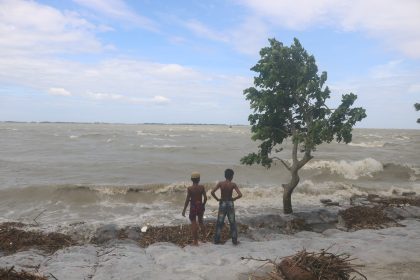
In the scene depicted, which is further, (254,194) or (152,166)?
(152,166)

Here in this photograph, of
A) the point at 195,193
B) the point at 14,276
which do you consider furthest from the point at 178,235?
the point at 14,276

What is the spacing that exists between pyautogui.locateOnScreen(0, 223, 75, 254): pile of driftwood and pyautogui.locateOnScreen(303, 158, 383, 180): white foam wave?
21.8m

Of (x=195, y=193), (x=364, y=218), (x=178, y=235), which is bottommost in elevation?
(x=178, y=235)

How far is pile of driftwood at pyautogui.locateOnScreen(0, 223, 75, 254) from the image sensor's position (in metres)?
10.4

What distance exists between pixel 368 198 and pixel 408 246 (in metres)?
9.63

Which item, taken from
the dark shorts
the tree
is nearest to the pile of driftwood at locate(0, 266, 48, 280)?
the dark shorts

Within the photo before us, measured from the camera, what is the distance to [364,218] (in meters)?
13.7

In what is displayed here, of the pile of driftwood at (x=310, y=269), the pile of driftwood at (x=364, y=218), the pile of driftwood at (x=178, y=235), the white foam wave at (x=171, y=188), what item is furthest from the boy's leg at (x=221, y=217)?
the white foam wave at (x=171, y=188)

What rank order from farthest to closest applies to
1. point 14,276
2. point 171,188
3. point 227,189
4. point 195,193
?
1. point 171,188
2. point 195,193
3. point 227,189
4. point 14,276

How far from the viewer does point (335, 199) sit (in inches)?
757

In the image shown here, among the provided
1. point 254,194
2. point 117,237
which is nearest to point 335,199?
point 254,194

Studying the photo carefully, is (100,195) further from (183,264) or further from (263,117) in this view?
(183,264)

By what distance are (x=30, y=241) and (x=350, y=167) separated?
24.4 m

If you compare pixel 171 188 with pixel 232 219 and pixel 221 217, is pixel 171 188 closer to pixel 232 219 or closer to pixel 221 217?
pixel 221 217
